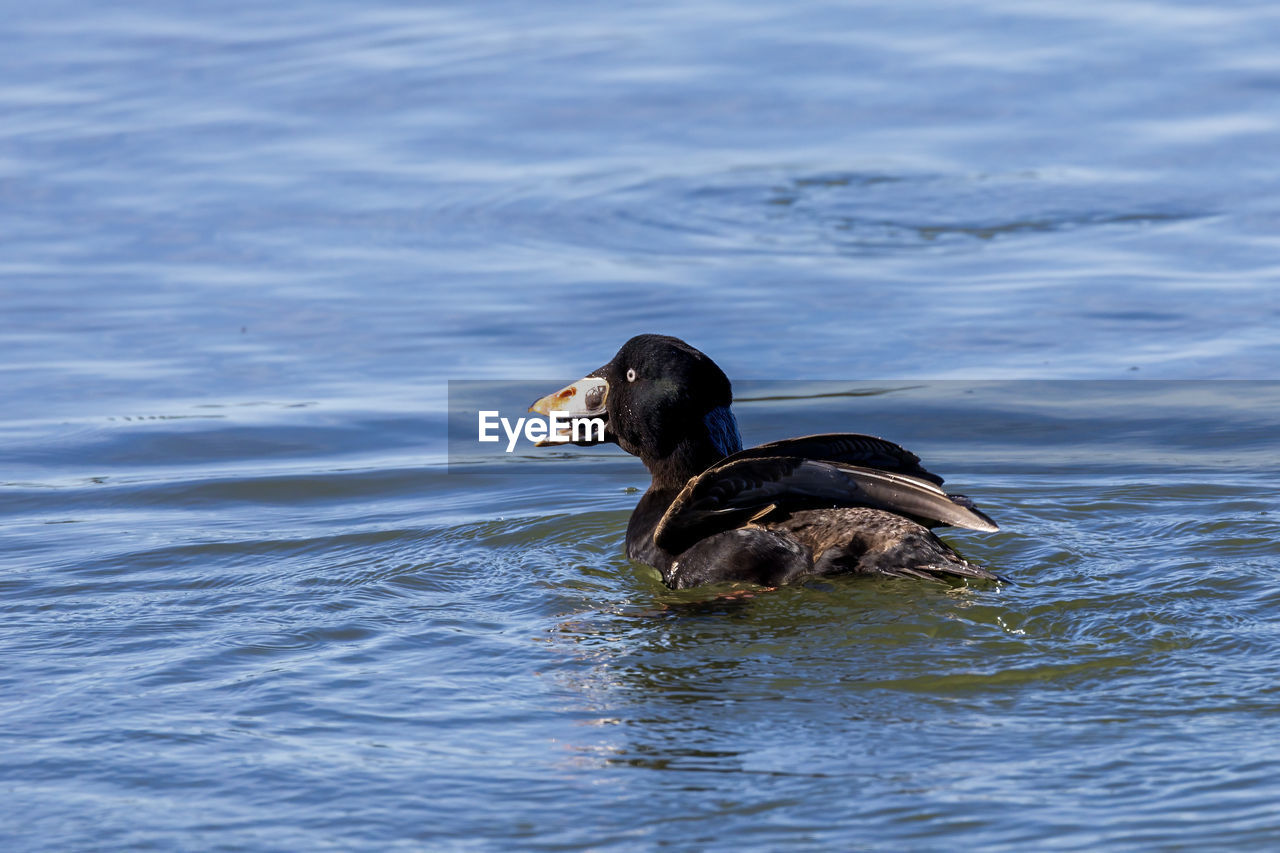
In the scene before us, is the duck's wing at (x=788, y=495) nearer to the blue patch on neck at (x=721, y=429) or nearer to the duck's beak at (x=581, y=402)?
the blue patch on neck at (x=721, y=429)

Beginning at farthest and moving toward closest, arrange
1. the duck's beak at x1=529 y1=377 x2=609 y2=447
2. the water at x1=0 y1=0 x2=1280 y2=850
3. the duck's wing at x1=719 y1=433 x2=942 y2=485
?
the duck's beak at x1=529 y1=377 x2=609 y2=447 < the duck's wing at x1=719 y1=433 x2=942 y2=485 < the water at x1=0 y1=0 x2=1280 y2=850

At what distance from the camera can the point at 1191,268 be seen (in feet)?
38.5

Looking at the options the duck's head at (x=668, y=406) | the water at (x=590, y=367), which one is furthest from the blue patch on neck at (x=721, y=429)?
Answer: the water at (x=590, y=367)

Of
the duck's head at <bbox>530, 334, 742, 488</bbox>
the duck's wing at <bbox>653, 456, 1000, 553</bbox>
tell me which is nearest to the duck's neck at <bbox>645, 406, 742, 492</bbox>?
the duck's head at <bbox>530, 334, 742, 488</bbox>

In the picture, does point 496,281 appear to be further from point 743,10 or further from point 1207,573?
point 743,10

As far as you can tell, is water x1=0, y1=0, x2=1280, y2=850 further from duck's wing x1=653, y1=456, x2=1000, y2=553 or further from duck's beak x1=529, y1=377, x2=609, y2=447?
duck's beak x1=529, y1=377, x2=609, y2=447

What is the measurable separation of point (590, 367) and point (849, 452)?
3719 mm

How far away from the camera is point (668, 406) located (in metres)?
7.08

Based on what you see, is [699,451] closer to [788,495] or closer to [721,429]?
[721,429]

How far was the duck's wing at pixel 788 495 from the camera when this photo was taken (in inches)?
242

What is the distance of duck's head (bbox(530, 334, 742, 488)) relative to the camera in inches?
278

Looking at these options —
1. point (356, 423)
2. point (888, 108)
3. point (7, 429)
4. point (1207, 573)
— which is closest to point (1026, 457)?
point (1207, 573)

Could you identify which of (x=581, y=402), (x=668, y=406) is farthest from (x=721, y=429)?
(x=581, y=402)

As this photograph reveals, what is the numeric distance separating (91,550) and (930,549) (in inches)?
141
